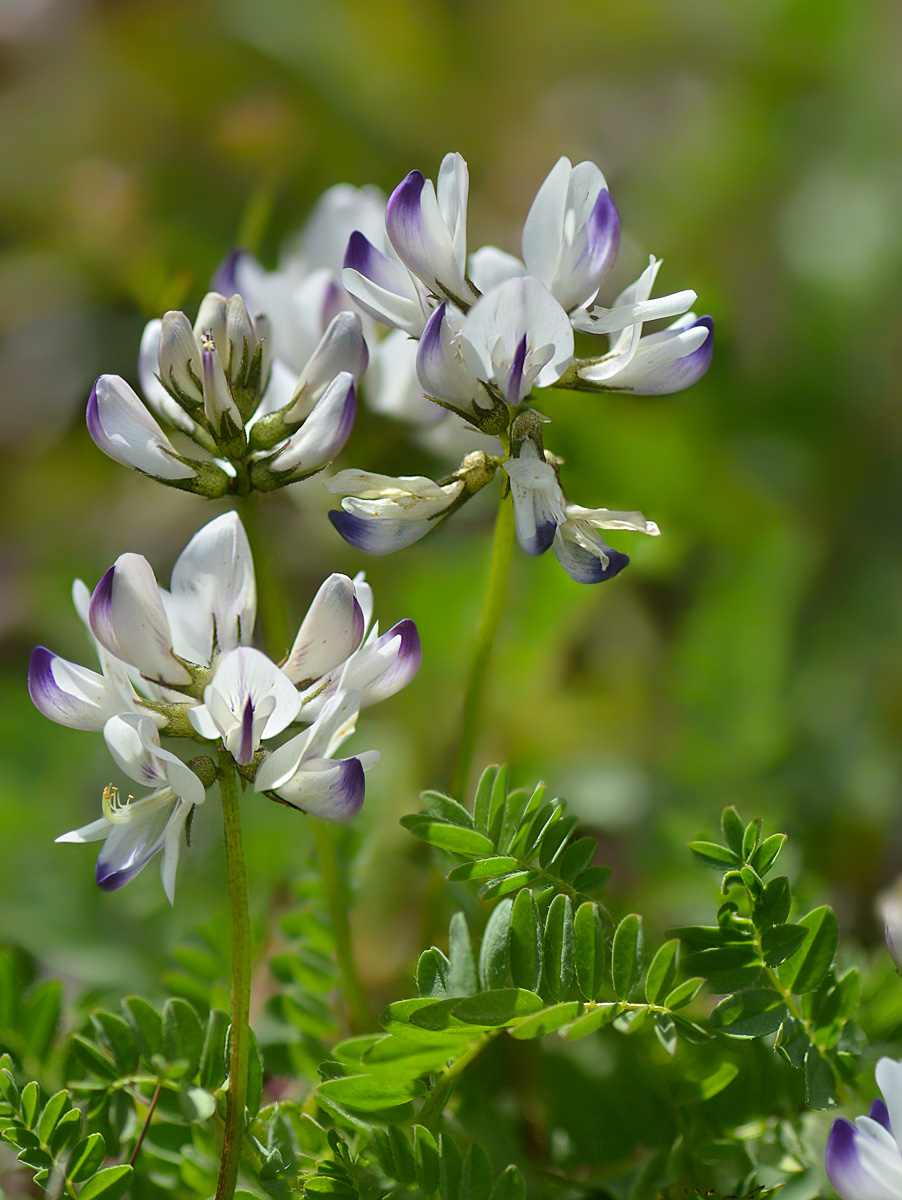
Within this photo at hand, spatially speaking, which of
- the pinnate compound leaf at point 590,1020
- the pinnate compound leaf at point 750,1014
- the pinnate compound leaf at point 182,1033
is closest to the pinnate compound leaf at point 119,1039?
the pinnate compound leaf at point 182,1033

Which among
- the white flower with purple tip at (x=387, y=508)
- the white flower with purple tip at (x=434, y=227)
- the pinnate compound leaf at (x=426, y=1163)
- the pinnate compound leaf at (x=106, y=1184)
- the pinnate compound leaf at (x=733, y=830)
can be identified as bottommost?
the pinnate compound leaf at (x=106, y=1184)

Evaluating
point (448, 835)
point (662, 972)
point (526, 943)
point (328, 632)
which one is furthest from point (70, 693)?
point (662, 972)

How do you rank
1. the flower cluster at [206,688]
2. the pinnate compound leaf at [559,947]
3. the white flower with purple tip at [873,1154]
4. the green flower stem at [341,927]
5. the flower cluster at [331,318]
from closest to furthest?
the white flower with purple tip at [873,1154]
the flower cluster at [206,688]
the pinnate compound leaf at [559,947]
the green flower stem at [341,927]
the flower cluster at [331,318]

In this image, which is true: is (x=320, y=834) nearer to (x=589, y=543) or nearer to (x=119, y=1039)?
(x=119, y=1039)

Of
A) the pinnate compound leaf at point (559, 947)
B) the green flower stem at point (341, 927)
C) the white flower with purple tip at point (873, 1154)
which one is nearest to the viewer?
the white flower with purple tip at point (873, 1154)

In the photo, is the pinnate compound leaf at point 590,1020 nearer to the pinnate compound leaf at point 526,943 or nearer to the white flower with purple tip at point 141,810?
the pinnate compound leaf at point 526,943

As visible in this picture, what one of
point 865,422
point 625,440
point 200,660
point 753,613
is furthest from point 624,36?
point 200,660

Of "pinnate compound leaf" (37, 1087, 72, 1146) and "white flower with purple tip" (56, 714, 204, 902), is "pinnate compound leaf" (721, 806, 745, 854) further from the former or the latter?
"pinnate compound leaf" (37, 1087, 72, 1146)
